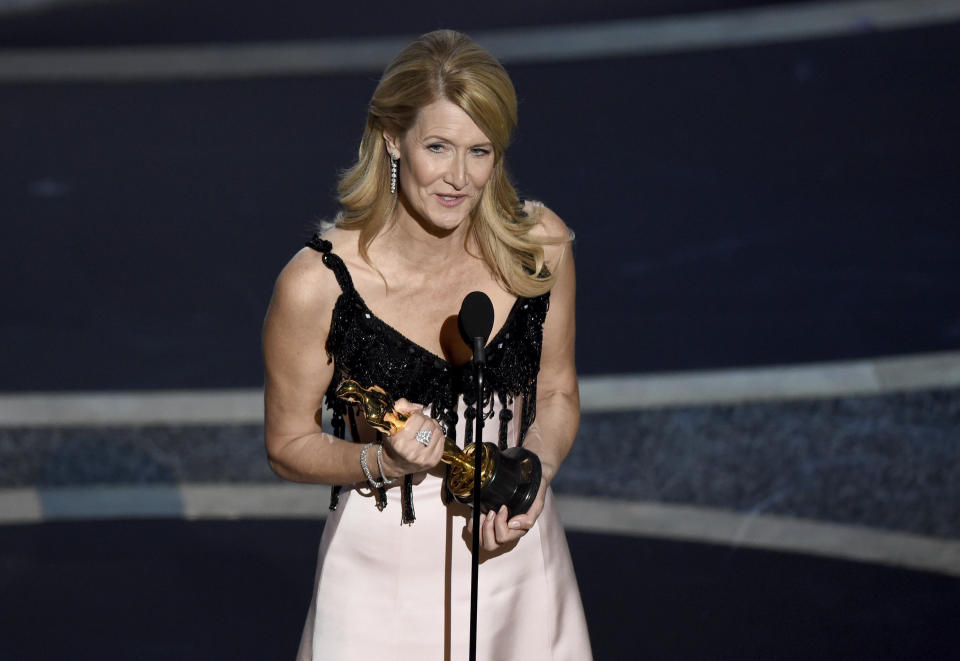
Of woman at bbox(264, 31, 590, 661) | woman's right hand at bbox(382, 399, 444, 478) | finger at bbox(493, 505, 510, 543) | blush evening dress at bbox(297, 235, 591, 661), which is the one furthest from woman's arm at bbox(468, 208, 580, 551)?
woman's right hand at bbox(382, 399, 444, 478)

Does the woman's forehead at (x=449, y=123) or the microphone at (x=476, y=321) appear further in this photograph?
the woman's forehead at (x=449, y=123)

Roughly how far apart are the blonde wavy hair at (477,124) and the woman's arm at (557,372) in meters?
0.05

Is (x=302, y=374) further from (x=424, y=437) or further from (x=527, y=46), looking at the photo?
(x=527, y=46)

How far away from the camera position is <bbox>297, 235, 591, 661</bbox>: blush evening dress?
2984 mm

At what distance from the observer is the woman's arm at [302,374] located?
2.90 meters

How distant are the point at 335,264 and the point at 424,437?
60cm

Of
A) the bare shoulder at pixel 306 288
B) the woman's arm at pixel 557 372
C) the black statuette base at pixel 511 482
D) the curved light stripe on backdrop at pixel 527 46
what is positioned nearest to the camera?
the black statuette base at pixel 511 482

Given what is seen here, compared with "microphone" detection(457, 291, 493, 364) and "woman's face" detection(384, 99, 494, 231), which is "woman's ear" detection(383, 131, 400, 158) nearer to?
"woman's face" detection(384, 99, 494, 231)

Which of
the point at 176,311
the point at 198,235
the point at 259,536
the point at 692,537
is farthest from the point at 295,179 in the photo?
the point at 692,537

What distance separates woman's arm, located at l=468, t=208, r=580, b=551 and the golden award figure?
29cm

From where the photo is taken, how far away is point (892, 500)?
18.3 ft

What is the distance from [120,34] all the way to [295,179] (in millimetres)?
3606

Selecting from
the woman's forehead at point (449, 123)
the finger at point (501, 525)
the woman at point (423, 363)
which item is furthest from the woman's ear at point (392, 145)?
the finger at point (501, 525)

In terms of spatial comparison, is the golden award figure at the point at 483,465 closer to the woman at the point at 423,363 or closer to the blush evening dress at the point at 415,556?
the woman at the point at 423,363
